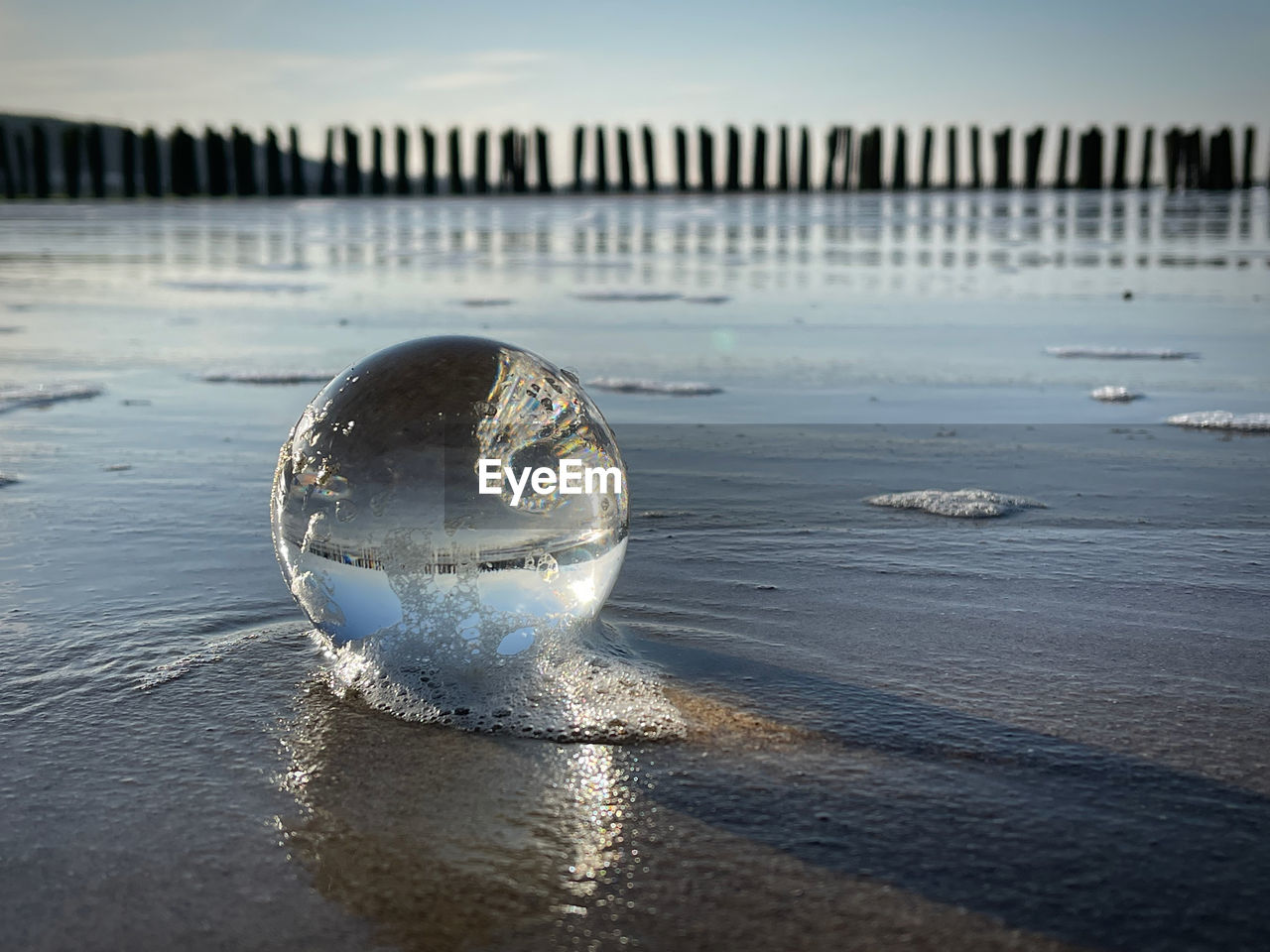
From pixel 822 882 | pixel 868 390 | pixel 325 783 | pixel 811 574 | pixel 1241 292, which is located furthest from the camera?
pixel 1241 292

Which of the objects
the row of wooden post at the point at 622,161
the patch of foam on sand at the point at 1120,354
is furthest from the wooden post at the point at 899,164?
the patch of foam on sand at the point at 1120,354

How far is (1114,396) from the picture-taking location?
22.9 ft

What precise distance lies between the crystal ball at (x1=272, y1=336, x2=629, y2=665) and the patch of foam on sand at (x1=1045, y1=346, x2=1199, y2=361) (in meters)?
6.67

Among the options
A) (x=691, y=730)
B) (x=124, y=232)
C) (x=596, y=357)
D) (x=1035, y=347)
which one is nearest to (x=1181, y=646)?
(x=691, y=730)

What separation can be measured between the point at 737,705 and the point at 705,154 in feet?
243

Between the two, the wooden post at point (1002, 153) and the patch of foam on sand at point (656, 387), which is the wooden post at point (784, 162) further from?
the patch of foam on sand at point (656, 387)

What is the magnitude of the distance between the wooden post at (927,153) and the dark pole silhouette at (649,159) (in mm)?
15768

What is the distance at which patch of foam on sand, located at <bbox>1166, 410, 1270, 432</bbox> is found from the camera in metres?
6.04

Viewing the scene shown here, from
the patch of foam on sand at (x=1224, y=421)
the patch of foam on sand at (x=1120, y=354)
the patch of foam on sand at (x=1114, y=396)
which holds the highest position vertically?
the patch of foam on sand at (x=1120, y=354)

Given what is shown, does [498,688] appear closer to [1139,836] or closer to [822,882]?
[822,882]

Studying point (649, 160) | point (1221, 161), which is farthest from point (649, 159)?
point (1221, 161)

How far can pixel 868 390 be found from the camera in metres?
7.28

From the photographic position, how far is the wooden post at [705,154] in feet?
242

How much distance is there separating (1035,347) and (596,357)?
3214 millimetres
